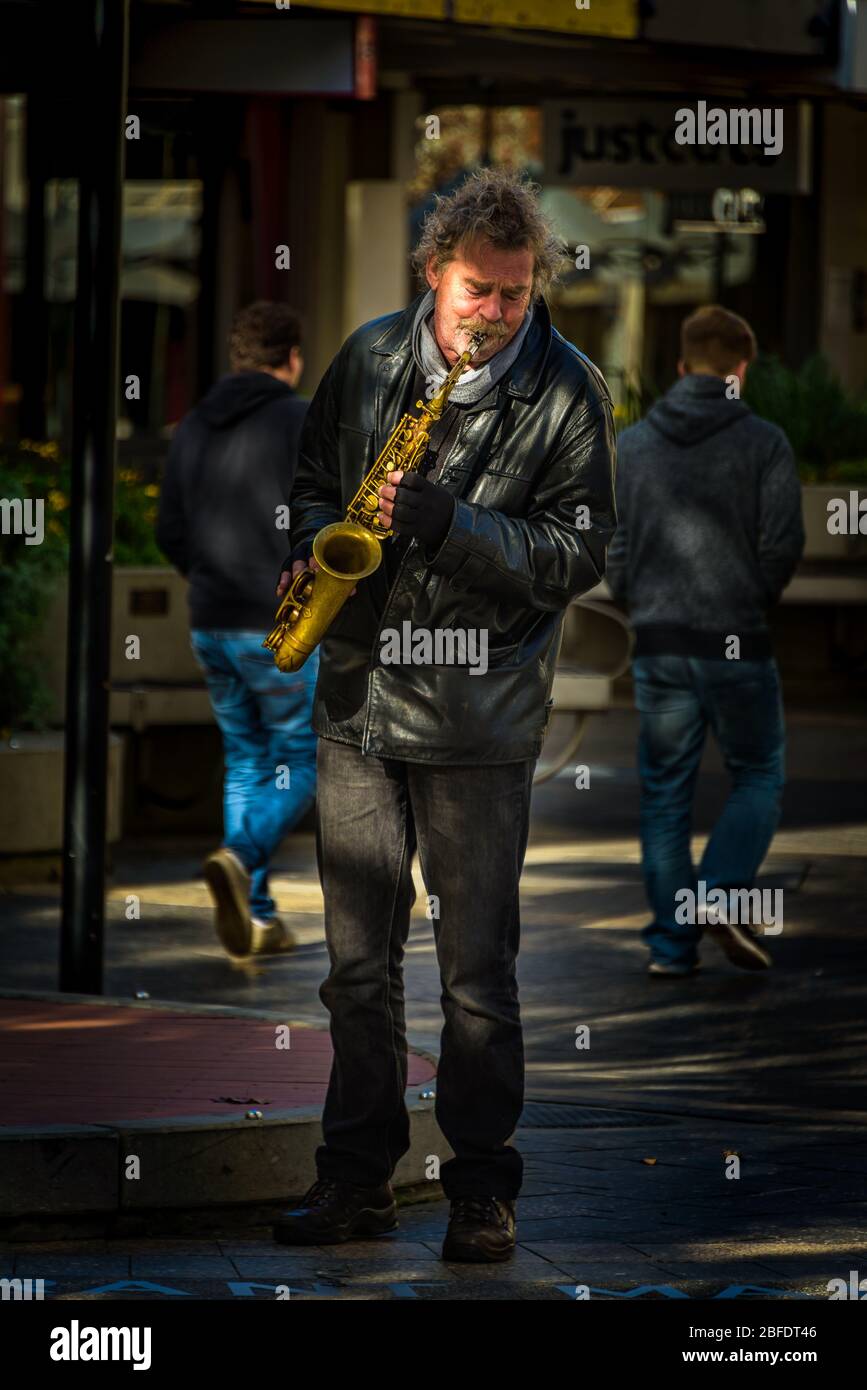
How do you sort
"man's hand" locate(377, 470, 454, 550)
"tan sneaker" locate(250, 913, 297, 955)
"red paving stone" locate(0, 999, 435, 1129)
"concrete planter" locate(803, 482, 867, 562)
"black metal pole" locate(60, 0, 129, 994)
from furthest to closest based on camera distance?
1. "concrete planter" locate(803, 482, 867, 562)
2. "tan sneaker" locate(250, 913, 297, 955)
3. "black metal pole" locate(60, 0, 129, 994)
4. "red paving stone" locate(0, 999, 435, 1129)
5. "man's hand" locate(377, 470, 454, 550)

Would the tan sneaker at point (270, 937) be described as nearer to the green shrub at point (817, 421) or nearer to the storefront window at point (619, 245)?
the green shrub at point (817, 421)

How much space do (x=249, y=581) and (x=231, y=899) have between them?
116 centimetres

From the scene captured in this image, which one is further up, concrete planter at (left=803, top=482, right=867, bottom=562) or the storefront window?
the storefront window

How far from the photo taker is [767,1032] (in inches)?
312

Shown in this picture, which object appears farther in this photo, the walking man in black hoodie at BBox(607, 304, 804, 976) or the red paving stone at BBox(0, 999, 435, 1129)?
the walking man in black hoodie at BBox(607, 304, 804, 976)

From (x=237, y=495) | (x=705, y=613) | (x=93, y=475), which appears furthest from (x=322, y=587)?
(x=237, y=495)

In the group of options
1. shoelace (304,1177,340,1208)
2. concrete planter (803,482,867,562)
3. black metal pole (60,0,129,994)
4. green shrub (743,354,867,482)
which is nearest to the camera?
shoelace (304,1177,340,1208)

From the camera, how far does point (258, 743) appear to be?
30.6ft

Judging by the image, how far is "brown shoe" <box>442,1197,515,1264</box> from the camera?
210 inches

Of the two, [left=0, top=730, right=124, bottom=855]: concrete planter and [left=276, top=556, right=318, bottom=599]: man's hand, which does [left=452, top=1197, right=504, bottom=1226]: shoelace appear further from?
[left=0, top=730, right=124, bottom=855]: concrete planter

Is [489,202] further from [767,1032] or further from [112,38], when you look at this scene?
[767,1032]

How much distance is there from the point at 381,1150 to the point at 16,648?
18.5 ft

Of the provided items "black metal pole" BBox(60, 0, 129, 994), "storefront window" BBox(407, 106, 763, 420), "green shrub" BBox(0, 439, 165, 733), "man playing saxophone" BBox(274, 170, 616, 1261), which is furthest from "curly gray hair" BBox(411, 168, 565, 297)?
"storefront window" BBox(407, 106, 763, 420)
